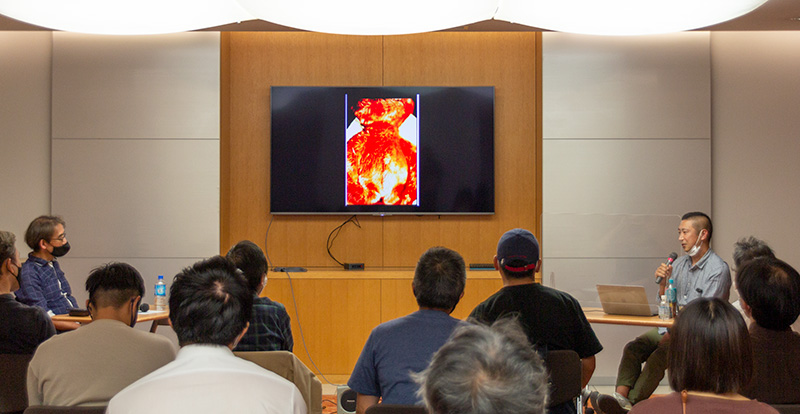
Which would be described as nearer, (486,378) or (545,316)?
(486,378)

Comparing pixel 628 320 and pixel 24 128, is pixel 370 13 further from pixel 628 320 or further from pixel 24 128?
pixel 24 128

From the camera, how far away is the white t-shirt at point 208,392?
5.09 ft

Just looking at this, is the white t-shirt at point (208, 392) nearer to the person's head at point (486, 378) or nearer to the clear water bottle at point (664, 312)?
the person's head at point (486, 378)

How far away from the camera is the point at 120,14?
421 cm

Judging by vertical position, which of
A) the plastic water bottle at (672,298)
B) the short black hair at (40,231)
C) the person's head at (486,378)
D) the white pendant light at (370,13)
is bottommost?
the plastic water bottle at (672,298)

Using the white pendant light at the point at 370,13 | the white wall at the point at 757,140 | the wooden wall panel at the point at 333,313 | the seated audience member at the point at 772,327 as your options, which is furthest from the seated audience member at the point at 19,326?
the white wall at the point at 757,140

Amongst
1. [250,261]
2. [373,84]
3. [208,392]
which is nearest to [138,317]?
[250,261]

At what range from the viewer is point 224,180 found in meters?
6.16

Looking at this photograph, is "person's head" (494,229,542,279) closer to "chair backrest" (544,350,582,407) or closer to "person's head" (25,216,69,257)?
"chair backrest" (544,350,582,407)

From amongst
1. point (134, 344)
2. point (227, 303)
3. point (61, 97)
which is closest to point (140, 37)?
point (61, 97)

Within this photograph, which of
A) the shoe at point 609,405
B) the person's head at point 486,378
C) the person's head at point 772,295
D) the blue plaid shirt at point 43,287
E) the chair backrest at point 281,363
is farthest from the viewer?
Answer: the blue plaid shirt at point 43,287

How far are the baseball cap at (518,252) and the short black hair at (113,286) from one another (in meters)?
1.59

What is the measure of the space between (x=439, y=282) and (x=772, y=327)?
1265 mm

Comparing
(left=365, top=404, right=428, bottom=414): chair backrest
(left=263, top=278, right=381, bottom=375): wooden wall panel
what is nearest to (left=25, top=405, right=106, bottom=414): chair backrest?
(left=365, top=404, right=428, bottom=414): chair backrest
